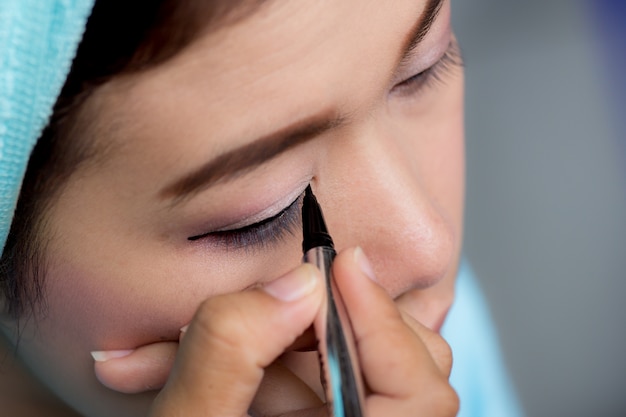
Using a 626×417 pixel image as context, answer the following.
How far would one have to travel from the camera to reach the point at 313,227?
22.9 inches

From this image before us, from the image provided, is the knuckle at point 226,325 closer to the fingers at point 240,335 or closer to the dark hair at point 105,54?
the fingers at point 240,335

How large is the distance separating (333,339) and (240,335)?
0.07 m

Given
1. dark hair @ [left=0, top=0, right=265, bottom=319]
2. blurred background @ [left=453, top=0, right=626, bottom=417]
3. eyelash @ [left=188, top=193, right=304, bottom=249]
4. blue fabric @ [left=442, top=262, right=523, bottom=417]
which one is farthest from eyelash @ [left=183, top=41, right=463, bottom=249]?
blurred background @ [left=453, top=0, right=626, bottom=417]

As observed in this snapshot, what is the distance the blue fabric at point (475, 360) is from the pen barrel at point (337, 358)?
0.51 metres

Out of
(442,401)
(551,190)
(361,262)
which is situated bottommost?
(442,401)

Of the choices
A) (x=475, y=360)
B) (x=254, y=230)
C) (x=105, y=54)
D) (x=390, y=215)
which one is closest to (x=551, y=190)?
(x=475, y=360)

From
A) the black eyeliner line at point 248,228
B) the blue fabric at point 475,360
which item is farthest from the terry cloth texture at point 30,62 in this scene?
the blue fabric at point 475,360

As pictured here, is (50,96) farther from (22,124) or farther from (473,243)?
(473,243)

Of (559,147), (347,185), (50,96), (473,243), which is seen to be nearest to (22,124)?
(50,96)

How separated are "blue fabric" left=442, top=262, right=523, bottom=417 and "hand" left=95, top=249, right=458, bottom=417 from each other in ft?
1.47

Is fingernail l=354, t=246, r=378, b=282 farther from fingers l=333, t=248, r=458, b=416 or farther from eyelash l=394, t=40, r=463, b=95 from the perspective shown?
eyelash l=394, t=40, r=463, b=95

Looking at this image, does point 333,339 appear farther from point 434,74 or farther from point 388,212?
point 434,74

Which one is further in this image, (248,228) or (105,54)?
(248,228)

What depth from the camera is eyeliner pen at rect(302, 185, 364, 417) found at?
52 centimetres
